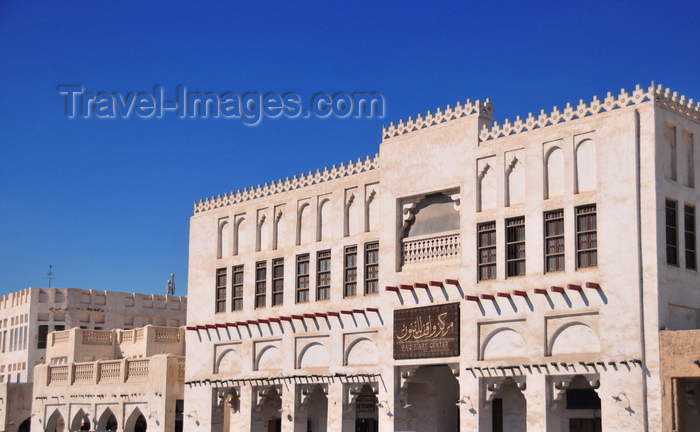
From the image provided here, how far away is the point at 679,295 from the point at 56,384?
30.6 metres

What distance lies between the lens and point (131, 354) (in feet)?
155

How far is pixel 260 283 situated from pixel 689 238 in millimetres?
16265

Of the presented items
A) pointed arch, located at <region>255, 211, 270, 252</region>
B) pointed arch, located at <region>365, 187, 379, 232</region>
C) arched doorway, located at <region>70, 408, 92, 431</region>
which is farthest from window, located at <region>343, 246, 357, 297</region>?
arched doorway, located at <region>70, 408, 92, 431</region>

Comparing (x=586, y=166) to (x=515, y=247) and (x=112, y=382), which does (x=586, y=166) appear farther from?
(x=112, y=382)

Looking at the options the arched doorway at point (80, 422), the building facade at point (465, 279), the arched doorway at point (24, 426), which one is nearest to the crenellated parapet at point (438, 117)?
the building facade at point (465, 279)

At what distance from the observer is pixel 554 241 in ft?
90.6

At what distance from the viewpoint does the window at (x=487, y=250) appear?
2911 cm

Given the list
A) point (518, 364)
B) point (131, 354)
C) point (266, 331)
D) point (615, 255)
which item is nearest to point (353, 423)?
point (266, 331)

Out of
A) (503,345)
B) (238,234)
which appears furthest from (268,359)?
(503,345)

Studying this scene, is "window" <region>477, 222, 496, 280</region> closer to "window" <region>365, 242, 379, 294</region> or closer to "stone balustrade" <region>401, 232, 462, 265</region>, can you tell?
"stone balustrade" <region>401, 232, 462, 265</region>

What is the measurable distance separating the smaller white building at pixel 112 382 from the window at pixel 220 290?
3.37 meters

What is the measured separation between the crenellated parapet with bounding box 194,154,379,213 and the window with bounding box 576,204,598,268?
864 cm

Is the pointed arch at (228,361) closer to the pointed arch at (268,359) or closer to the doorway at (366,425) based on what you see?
the pointed arch at (268,359)

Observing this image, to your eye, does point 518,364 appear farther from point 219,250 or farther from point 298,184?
point 219,250
